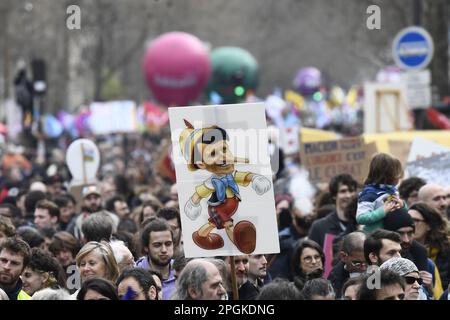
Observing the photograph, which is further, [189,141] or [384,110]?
[384,110]

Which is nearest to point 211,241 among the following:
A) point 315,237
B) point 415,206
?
point 415,206

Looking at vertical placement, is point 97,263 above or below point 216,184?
below

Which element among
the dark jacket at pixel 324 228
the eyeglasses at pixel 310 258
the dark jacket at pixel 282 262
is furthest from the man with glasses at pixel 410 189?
the eyeglasses at pixel 310 258

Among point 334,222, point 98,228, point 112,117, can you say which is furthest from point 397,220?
point 112,117

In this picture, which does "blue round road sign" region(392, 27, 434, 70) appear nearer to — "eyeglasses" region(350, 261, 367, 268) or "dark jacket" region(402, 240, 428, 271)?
"dark jacket" region(402, 240, 428, 271)

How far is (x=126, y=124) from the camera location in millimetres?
36406

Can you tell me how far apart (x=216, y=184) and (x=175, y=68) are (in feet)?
97.9

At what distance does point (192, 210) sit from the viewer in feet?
27.5

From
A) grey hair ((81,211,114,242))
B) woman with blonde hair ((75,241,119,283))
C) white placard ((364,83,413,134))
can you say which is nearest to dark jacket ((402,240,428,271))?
woman with blonde hair ((75,241,119,283))

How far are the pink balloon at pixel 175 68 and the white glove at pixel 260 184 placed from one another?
2943 centimetres

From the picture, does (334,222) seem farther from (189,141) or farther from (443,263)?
(189,141)

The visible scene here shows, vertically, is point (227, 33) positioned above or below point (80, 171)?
above
